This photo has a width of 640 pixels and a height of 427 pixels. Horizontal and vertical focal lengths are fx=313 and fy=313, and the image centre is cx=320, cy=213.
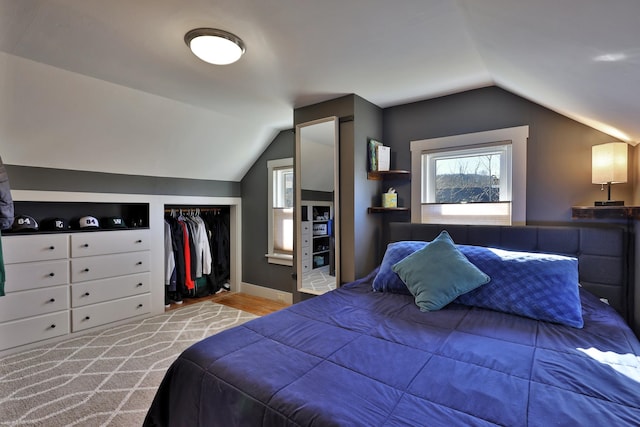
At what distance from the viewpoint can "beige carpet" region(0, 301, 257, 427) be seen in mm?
1918

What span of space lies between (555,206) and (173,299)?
428 centimetres

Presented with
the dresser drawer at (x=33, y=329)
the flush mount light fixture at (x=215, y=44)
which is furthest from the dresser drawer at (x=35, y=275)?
the flush mount light fixture at (x=215, y=44)

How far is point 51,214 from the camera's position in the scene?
10.7 feet

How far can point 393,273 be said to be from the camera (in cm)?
221

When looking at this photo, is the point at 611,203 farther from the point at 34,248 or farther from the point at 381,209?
the point at 34,248

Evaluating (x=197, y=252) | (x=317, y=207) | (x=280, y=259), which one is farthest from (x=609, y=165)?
(x=197, y=252)

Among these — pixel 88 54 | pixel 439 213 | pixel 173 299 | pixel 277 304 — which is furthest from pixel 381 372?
pixel 173 299

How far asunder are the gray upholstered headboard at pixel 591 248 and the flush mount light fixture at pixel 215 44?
2253mm

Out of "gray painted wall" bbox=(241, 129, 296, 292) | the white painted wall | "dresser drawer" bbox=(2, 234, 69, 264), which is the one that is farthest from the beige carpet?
the white painted wall

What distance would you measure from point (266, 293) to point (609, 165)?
376cm

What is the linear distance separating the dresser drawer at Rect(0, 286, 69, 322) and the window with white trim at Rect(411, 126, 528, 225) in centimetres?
345

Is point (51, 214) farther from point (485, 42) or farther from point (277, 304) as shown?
point (485, 42)

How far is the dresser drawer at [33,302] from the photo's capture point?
2.69 m

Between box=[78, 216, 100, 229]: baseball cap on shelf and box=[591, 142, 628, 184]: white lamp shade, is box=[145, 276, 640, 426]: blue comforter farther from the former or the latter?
box=[78, 216, 100, 229]: baseball cap on shelf
